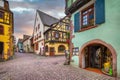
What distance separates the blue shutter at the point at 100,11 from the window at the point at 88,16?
0.78m

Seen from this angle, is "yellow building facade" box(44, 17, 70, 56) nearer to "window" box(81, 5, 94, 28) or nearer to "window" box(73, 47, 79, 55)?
"window" box(73, 47, 79, 55)

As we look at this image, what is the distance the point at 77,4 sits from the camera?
32.4 feet

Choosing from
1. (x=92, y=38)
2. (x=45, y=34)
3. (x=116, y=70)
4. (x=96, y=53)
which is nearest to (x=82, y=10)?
(x=92, y=38)

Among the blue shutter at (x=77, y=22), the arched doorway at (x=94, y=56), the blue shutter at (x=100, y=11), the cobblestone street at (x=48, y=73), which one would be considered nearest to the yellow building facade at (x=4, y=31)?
the cobblestone street at (x=48, y=73)

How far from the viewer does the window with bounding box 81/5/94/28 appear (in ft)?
29.0

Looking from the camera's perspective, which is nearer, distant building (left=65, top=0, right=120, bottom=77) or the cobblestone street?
distant building (left=65, top=0, right=120, bottom=77)

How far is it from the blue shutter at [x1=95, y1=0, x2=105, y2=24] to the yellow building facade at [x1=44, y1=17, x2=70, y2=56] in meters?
16.1

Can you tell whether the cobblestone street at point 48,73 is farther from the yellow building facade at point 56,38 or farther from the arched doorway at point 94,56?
the yellow building facade at point 56,38

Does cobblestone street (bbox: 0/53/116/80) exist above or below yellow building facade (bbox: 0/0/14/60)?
below

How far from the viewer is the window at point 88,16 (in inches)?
348

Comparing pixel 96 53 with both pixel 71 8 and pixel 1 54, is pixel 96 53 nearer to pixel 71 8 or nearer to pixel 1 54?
pixel 71 8

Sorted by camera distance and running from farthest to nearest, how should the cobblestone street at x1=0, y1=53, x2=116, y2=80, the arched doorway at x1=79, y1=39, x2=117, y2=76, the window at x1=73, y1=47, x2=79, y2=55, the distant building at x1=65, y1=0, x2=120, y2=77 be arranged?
the window at x1=73, y1=47, x2=79, y2=55
the arched doorway at x1=79, y1=39, x2=117, y2=76
the cobblestone street at x1=0, y1=53, x2=116, y2=80
the distant building at x1=65, y1=0, x2=120, y2=77

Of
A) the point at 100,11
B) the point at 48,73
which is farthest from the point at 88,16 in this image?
the point at 48,73

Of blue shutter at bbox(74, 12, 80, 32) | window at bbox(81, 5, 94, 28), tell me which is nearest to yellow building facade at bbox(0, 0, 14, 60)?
blue shutter at bbox(74, 12, 80, 32)
